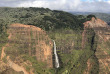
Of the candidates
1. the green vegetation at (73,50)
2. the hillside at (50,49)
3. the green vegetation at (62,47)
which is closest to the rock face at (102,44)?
the hillside at (50,49)

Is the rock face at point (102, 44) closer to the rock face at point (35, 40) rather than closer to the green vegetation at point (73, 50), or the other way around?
the green vegetation at point (73, 50)

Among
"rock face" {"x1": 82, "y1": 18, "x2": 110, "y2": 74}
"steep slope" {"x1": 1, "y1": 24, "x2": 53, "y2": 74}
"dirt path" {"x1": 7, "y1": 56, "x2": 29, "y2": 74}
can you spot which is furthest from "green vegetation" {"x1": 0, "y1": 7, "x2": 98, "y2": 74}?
"rock face" {"x1": 82, "y1": 18, "x2": 110, "y2": 74}

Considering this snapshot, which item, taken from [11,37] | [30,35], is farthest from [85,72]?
[11,37]

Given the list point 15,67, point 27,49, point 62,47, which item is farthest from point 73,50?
point 15,67

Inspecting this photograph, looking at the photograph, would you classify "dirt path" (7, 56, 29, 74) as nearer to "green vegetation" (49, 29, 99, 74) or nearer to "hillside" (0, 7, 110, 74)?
"hillside" (0, 7, 110, 74)

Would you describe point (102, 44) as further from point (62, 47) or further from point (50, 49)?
point (50, 49)
